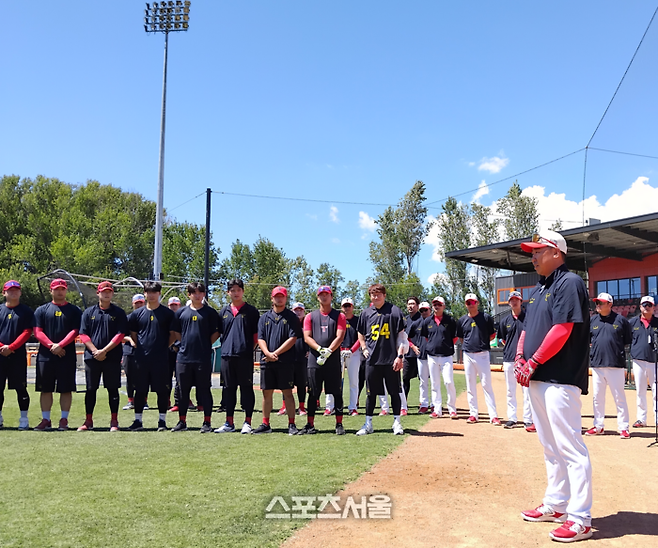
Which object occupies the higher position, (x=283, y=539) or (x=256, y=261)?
(x=256, y=261)

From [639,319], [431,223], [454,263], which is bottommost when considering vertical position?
[639,319]

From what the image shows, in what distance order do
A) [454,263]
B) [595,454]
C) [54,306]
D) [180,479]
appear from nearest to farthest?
[180,479] → [595,454] → [54,306] → [454,263]

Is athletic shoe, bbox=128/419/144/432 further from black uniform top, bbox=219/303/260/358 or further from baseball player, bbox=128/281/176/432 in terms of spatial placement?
black uniform top, bbox=219/303/260/358

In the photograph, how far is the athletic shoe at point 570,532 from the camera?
400cm

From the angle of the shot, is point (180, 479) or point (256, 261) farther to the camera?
point (256, 261)

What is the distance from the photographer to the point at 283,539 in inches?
157

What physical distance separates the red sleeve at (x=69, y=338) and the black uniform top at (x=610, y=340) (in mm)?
8565

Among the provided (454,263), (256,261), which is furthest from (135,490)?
(256,261)

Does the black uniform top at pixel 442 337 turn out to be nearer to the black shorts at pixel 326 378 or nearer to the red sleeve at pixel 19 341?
the black shorts at pixel 326 378

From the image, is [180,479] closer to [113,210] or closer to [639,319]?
[639,319]

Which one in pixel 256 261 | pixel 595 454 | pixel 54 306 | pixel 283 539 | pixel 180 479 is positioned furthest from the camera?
pixel 256 261

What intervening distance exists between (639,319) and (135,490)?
9.05 metres

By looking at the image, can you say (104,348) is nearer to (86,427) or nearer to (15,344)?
(86,427)

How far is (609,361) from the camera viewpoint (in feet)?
29.6
